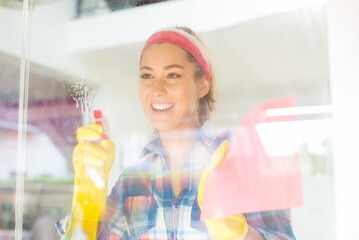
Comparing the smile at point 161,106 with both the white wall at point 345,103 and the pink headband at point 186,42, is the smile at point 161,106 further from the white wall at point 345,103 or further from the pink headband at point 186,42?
the white wall at point 345,103

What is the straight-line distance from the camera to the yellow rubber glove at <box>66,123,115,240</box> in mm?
1204

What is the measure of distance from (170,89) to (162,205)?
382 mm

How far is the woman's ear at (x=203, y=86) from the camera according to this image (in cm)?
113

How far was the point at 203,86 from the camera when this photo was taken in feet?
3.72

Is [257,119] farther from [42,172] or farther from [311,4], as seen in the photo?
[42,172]

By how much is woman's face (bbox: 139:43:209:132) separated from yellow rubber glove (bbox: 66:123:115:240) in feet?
0.66

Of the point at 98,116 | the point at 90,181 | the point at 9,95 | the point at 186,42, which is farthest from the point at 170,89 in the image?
the point at 9,95

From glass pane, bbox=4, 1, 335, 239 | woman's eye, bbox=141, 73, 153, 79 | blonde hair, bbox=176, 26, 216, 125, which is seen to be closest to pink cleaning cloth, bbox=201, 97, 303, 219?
glass pane, bbox=4, 1, 335, 239

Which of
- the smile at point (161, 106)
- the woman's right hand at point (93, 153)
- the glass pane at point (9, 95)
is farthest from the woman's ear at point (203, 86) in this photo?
the glass pane at point (9, 95)

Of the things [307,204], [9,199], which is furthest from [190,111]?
[9,199]

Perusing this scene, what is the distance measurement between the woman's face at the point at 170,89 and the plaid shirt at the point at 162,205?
0.07m

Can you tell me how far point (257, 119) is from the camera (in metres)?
1.05

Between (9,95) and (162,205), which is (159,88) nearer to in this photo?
(162,205)

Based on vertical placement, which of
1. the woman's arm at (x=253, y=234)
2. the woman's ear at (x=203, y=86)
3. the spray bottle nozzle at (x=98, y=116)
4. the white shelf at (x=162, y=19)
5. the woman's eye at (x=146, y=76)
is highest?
the white shelf at (x=162, y=19)
